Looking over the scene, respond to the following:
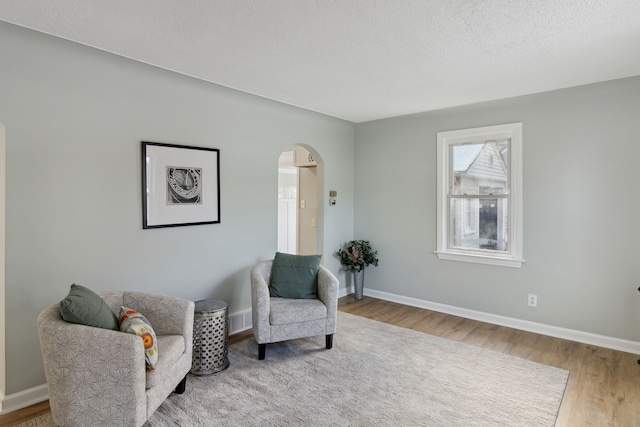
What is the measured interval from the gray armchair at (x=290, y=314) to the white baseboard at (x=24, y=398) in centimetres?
152

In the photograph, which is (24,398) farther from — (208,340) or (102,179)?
(102,179)

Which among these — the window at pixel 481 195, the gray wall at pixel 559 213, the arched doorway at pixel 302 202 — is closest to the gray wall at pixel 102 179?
the arched doorway at pixel 302 202

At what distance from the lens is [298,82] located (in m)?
3.37

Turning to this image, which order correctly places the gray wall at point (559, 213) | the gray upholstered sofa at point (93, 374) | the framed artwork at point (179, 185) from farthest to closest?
the gray wall at point (559, 213) < the framed artwork at point (179, 185) < the gray upholstered sofa at point (93, 374)

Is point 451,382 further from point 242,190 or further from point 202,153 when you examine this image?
point 202,153

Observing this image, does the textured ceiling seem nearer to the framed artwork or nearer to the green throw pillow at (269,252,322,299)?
the framed artwork

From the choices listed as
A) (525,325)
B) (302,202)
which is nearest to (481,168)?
(525,325)

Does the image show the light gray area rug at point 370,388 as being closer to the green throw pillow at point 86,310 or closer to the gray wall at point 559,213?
the green throw pillow at point 86,310

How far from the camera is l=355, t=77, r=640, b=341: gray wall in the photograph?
10.8 feet

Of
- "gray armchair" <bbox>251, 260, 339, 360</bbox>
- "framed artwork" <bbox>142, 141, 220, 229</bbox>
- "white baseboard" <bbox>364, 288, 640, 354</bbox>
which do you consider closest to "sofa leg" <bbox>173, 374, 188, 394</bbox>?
"gray armchair" <bbox>251, 260, 339, 360</bbox>

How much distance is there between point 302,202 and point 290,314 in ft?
9.46

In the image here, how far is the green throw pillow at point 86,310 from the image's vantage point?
6.53 ft

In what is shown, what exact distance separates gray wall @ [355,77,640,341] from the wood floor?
277mm

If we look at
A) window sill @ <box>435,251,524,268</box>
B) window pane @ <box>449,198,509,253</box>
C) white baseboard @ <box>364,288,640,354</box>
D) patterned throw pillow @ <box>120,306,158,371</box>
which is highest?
window pane @ <box>449,198,509,253</box>
